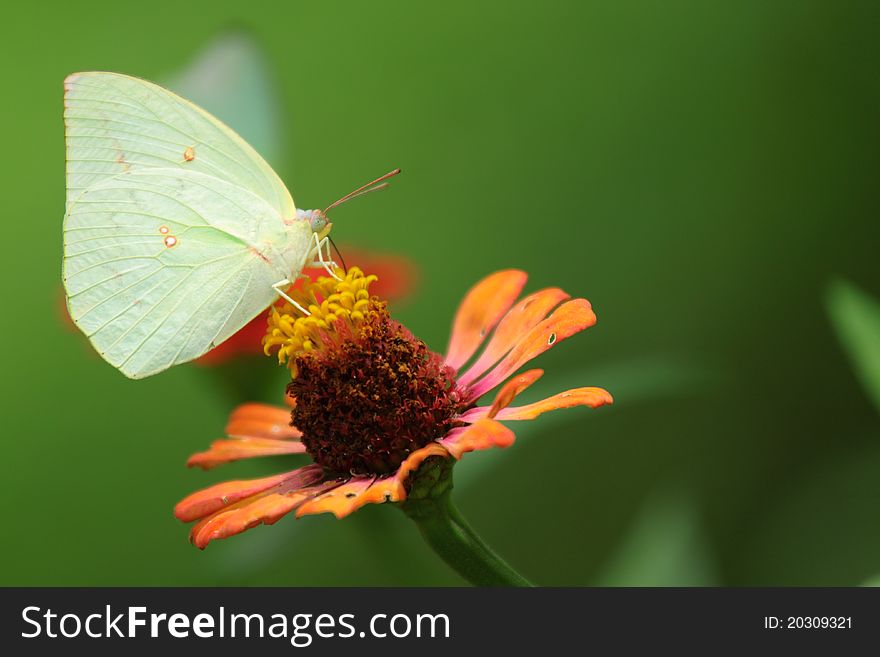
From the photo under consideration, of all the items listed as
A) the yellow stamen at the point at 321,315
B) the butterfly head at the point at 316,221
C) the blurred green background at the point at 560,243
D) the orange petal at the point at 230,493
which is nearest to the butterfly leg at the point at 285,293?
the yellow stamen at the point at 321,315

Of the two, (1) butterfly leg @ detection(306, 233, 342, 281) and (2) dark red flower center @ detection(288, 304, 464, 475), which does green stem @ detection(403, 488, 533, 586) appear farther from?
(1) butterfly leg @ detection(306, 233, 342, 281)

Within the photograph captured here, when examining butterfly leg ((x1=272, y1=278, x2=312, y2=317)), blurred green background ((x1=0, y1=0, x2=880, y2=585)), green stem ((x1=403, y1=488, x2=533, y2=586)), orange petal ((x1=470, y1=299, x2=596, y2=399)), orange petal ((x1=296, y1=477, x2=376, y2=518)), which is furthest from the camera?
blurred green background ((x1=0, y1=0, x2=880, y2=585))

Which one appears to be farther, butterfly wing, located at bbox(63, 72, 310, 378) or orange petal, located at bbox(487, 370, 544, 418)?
butterfly wing, located at bbox(63, 72, 310, 378)

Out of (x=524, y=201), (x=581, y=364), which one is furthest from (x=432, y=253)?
(x=581, y=364)

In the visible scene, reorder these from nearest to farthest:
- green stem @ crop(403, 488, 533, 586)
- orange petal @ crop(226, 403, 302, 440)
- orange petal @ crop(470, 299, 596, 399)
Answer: green stem @ crop(403, 488, 533, 586) → orange petal @ crop(470, 299, 596, 399) → orange petal @ crop(226, 403, 302, 440)

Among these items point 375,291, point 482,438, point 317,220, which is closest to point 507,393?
point 482,438

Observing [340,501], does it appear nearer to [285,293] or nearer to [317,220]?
[285,293]

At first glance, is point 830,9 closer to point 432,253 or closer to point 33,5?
point 432,253

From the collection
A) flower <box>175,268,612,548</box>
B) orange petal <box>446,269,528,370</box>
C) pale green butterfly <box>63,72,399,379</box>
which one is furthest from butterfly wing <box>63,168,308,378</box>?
orange petal <box>446,269,528,370</box>
